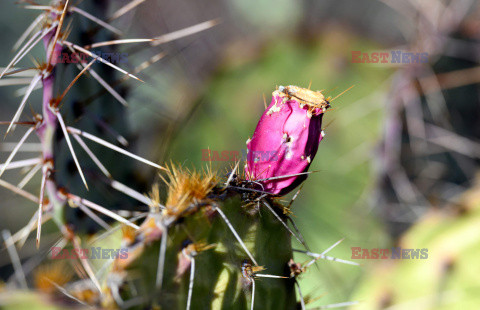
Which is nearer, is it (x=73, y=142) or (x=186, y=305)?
(x=186, y=305)

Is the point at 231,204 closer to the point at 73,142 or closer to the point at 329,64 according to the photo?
the point at 73,142

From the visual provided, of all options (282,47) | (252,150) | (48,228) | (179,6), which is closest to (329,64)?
(282,47)

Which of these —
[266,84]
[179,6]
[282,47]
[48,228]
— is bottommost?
[48,228]

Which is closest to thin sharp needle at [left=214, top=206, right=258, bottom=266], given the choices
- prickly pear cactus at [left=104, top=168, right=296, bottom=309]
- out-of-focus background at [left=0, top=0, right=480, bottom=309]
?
prickly pear cactus at [left=104, top=168, right=296, bottom=309]

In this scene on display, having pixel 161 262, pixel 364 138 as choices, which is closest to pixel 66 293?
pixel 161 262

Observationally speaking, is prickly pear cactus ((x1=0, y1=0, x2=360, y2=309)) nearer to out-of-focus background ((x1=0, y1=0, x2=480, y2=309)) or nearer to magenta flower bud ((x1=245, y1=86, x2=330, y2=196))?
magenta flower bud ((x1=245, y1=86, x2=330, y2=196))

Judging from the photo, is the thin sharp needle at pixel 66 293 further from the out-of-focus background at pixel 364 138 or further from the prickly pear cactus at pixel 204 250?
the out-of-focus background at pixel 364 138

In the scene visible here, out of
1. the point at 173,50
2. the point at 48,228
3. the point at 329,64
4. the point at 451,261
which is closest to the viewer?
the point at 451,261
